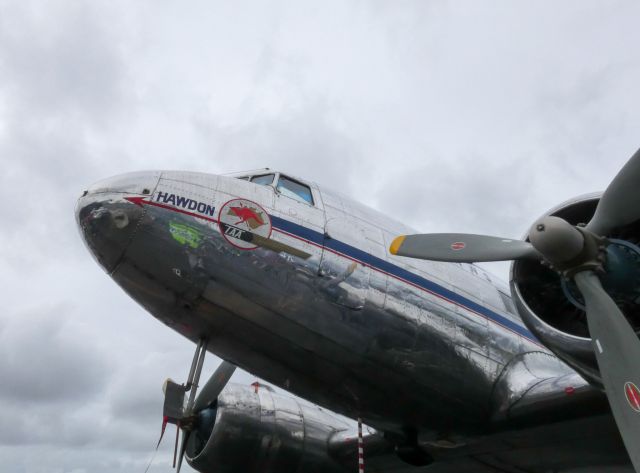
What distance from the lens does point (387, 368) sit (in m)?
6.89

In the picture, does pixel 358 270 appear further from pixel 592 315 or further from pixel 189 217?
pixel 592 315

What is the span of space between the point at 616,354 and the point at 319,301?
2.81 metres

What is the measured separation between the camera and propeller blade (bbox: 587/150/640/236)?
219 inches

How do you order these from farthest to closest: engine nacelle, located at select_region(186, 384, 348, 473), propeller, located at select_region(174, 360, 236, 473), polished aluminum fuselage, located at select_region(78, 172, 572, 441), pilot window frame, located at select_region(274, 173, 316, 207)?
engine nacelle, located at select_region(186, 384, 348, 473) → propeller, located at select_region(174, 360, 236, 473) → pilot window frame, located at select_region(274, 173, 316, 207) → polished aluminum fuselage, located at select_region(78, 172, 572, 441)

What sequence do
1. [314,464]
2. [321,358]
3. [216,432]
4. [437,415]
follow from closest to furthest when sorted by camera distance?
[321,358] < [437,415] < [216,432] < [314,464]

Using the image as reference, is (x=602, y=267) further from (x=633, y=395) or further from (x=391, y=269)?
(x=391, y=269)

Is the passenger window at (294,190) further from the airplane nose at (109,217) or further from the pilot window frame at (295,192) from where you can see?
the airplane nose at (109,217)

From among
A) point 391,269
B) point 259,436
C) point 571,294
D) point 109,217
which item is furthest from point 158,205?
point 259,436

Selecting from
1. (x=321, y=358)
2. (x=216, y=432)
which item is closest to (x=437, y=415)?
(x=321, y=358)

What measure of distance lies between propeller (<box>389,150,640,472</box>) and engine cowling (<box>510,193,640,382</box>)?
25cm

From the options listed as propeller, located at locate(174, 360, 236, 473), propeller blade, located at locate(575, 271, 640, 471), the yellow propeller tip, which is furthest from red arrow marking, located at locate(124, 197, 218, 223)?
propeller blade, located at locate(575, 271, 640, 471)

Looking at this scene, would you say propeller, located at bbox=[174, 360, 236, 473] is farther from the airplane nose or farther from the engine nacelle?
the airplane nose

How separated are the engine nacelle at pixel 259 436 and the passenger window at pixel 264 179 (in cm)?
364

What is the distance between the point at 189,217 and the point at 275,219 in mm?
912
